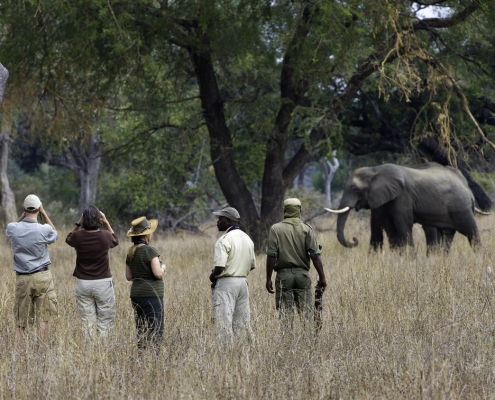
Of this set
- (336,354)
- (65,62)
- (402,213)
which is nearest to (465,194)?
(402,213)

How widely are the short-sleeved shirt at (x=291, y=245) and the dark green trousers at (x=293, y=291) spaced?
7 centimetres

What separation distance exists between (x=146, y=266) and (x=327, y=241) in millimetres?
12027

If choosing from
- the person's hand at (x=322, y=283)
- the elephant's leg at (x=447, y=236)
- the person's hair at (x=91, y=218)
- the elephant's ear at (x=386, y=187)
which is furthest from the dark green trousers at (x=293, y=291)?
Result: the elephant's leg at (x=447, y=236)

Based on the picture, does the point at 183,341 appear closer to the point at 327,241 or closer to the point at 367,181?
the point at 367,181

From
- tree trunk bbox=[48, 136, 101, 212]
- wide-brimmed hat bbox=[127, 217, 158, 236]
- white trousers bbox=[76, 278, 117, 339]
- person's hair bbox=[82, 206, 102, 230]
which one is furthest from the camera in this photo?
tree trunk bbox=[48, 136, 101, 212]

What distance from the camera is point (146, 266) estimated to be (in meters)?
7.32

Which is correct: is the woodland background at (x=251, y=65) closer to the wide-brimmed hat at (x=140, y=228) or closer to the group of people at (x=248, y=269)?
the group of people at (x=248, y=269)

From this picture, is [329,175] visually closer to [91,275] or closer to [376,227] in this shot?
[376,227]

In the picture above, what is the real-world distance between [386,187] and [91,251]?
951 centimetres

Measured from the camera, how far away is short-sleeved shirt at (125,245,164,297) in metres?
7.29

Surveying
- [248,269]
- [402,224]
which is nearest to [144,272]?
[248,269]

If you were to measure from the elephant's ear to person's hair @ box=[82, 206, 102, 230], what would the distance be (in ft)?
30.9

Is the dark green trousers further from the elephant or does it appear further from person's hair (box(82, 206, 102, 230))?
the elephant

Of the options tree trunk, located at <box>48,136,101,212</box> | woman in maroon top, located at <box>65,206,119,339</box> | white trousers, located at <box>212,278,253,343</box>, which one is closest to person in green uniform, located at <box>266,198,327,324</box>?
white trousers, located at <box>212,278,253,343</box>
